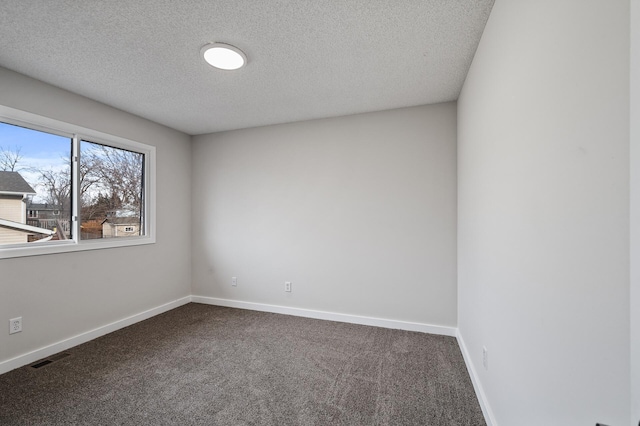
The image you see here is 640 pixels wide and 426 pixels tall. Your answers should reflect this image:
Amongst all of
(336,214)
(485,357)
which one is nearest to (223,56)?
(336,214)

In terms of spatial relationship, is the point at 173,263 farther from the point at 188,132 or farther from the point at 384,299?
the point at 384,299

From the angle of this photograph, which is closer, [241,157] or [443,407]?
[443,407]

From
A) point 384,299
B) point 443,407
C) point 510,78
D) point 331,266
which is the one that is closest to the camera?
point 510,78

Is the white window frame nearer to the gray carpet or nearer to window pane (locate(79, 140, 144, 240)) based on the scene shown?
window pane (locate(79, 140, 144, 240))

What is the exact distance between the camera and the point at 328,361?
2459 millimetres

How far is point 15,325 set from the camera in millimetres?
2348

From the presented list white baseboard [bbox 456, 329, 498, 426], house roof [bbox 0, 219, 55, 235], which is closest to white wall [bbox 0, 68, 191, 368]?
house roof [bbox 0, 219, 55, 235]

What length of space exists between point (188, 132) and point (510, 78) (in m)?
4.00

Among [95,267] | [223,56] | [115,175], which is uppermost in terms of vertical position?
[223,56]

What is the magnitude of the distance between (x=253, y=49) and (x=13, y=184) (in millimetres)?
2422

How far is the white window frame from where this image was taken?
7.83ft

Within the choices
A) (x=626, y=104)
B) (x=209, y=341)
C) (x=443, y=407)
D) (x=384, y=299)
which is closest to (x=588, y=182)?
(x=626, y=104)

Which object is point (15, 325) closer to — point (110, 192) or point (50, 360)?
point (50, 360)

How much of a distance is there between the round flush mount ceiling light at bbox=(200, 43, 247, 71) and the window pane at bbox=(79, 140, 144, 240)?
1890 mm
